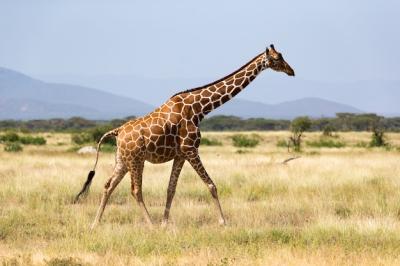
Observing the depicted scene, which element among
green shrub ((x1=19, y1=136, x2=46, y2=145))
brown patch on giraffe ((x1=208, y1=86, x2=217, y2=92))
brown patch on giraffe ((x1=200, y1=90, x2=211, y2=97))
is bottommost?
green shrub ((x1=19, y1=136, x2=46, y2=145))

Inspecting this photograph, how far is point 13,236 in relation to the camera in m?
10.3

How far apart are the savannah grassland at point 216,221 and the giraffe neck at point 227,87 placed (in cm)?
197

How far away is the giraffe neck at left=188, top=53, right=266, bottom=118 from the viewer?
11.0 metres

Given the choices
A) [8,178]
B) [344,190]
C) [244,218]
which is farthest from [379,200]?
[8,178]

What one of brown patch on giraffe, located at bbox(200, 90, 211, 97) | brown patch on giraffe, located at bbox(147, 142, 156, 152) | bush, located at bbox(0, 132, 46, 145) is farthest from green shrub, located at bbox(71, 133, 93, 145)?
brown patch on giraffe, located at bbox(147, 142, 156, 152)

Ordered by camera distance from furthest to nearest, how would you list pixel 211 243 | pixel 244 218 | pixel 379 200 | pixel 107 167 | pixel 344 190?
pixel 107 167, pixel 344 190, pixel 379 200, pixel 244 218, pixel 211 243

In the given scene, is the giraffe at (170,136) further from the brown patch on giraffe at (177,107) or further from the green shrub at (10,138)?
the green shrub at (10,138)

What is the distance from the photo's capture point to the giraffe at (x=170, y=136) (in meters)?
10.6

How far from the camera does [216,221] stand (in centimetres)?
1151

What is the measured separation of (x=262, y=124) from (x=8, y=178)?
95646 millimetres

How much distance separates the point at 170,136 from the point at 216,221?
1.83m

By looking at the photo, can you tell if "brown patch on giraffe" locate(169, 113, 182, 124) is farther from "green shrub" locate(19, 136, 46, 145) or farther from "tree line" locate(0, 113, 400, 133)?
"tree line" locate(0, 113, 400, 133)

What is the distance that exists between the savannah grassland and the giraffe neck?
197cm

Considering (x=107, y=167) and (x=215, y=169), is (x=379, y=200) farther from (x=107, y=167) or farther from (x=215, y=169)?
(x=107, y=167)
